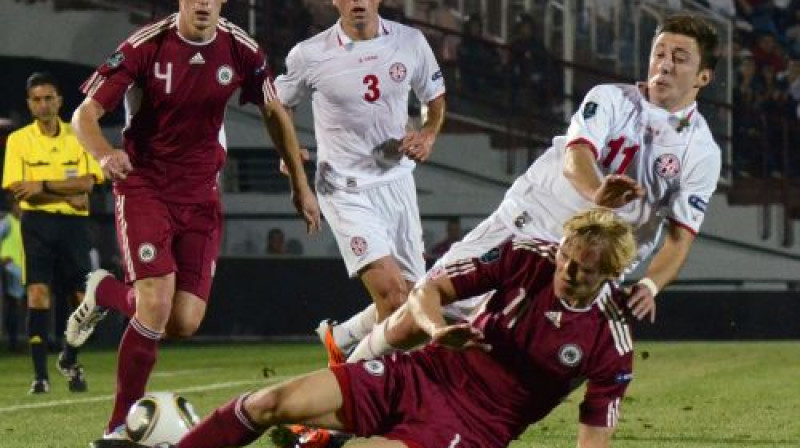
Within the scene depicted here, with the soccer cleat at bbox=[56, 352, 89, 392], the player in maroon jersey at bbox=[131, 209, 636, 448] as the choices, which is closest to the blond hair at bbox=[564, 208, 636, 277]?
the player in maroon jersey at bbox=[131, 209, 636, 448]

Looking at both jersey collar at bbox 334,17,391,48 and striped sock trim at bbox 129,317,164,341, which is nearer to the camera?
striped sock trim at bbox 129,317,164,341

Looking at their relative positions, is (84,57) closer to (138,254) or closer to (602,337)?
(138,254)

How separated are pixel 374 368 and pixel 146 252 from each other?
2.25 metres

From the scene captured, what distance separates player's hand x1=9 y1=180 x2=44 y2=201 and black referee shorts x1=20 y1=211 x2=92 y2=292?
0.19m

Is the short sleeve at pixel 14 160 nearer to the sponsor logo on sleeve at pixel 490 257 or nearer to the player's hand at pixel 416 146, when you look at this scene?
the player's hand at pixel 416 146

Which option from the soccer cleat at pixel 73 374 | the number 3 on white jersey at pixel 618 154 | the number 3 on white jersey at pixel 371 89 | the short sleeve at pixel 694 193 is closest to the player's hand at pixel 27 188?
the soccer cleat at pixel 73 374

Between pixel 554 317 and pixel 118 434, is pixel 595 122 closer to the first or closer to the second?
pixel 554 317

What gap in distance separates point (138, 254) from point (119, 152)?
71cm

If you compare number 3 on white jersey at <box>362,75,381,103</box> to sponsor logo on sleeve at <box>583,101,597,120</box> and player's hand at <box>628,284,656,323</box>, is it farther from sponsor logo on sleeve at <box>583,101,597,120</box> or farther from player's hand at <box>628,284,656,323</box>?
player's hand at <box>628,284,656,323</box>

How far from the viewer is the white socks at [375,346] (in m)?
7.59

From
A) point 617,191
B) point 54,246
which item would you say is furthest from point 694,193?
point 54,246

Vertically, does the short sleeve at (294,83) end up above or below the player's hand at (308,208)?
above

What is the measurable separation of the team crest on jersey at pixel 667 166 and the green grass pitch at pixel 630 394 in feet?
4.87

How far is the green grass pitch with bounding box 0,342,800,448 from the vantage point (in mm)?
9031
